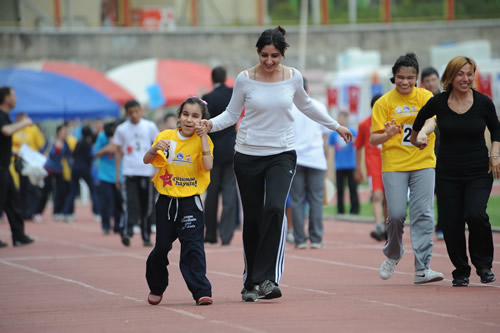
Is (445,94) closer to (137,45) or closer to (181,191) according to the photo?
(181,191)

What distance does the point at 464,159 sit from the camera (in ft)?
29.3

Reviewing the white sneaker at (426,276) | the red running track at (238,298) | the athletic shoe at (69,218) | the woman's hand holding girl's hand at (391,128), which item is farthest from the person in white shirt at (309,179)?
the athletic shoe at (69,218)

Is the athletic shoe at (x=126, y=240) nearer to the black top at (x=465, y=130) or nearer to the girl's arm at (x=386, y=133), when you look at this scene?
the girl's arm at (x=386, y=133)

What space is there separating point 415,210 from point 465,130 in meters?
0.93

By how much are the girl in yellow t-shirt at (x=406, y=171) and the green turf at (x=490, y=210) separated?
658 cm

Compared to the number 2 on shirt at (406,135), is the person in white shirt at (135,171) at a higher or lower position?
lower

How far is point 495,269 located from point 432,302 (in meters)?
2.63

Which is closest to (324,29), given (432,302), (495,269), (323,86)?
(323,86)

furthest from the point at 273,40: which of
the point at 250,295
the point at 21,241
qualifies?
the point at 21,241

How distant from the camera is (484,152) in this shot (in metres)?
8.95

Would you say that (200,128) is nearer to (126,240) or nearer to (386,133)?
(386,133)

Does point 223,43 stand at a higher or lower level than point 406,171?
higher

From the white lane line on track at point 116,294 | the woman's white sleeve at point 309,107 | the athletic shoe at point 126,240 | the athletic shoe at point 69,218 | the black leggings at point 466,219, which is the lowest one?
the athletic shoe at point 69,218

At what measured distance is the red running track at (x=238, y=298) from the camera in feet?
23.2
